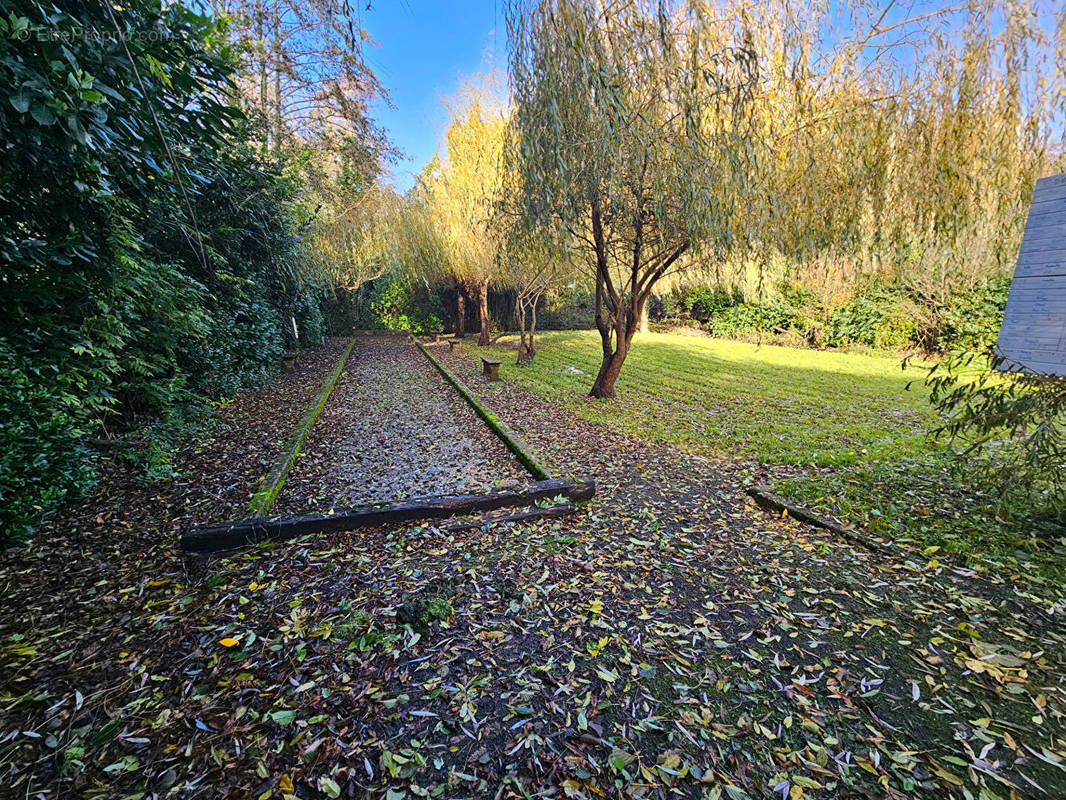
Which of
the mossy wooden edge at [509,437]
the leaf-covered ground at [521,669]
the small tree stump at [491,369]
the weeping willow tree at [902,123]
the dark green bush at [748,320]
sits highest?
the weeping willow tree at [902,123]

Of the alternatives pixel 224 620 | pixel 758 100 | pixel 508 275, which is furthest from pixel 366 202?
pixel 224 620

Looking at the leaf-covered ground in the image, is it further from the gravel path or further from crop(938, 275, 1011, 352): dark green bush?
crop(938, 275, 1011, 352): dark green bush

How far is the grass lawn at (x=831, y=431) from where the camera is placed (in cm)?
334

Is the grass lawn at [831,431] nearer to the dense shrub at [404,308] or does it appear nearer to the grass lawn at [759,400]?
the grass lawn at [759,400]

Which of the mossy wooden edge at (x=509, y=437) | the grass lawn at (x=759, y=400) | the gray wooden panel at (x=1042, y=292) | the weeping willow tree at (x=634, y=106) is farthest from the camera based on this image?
the grass lawn at (x=759, y=400)

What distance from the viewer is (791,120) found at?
5.11 metres

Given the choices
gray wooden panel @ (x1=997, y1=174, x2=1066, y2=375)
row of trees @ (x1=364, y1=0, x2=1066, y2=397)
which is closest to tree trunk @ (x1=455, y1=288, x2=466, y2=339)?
row of trees @ (x1=364, y1=0, x2=1066, y2=397)

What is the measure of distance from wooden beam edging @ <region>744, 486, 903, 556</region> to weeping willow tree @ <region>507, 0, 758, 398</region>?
300 centimetres

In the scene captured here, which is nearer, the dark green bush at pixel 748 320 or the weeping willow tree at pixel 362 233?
the weeping willow tree at pixel 362 233

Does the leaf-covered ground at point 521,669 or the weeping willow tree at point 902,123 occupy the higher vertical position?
the weeping willow tree at point 902,123

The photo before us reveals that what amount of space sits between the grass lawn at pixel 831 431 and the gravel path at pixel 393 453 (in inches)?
85.5

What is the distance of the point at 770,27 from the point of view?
475 centimetres

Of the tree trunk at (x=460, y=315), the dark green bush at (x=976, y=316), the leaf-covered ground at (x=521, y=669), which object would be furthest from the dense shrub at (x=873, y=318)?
the tree trunk at (x=460, y=315)

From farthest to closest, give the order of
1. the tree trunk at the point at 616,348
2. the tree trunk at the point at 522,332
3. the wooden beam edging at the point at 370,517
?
Answer: the tree trunk at the point at 522,332
the tree trunk at the point at 616,348
the wooden beam edging at the point at 370,517
